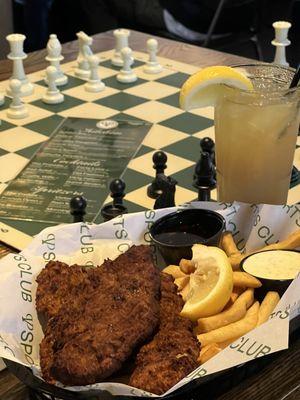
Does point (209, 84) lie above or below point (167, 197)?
above

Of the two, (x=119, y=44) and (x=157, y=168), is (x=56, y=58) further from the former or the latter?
(x=157, y=168)

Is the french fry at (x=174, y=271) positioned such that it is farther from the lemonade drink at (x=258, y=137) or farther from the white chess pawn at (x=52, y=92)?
the white chess pawn at (x=52, y=92)

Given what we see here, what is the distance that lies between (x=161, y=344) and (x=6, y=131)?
1.05m

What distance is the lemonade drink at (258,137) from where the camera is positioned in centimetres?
119

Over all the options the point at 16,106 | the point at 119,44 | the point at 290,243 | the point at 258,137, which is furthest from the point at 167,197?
the point at 119,44

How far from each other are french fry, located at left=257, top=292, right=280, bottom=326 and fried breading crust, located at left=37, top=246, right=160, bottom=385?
13 centimetres

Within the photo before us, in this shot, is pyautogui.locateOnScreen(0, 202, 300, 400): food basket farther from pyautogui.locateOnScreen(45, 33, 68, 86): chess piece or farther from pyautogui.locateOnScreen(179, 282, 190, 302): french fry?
pyautogui.locateOnScreen(45, 33, 68, 86): chess piece

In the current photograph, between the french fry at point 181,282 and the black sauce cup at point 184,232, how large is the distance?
6cm

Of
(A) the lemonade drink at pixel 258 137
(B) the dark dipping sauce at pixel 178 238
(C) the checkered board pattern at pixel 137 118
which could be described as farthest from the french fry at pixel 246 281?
(C) the checkered board pattern at pixel 137 118

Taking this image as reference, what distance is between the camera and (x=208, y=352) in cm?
88

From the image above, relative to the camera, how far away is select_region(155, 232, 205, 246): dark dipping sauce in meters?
1.10

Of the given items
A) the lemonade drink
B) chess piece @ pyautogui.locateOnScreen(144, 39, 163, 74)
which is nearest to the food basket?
the lemonade drink

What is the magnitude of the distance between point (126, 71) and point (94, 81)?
114 millimetres

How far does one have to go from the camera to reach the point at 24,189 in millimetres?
1518
